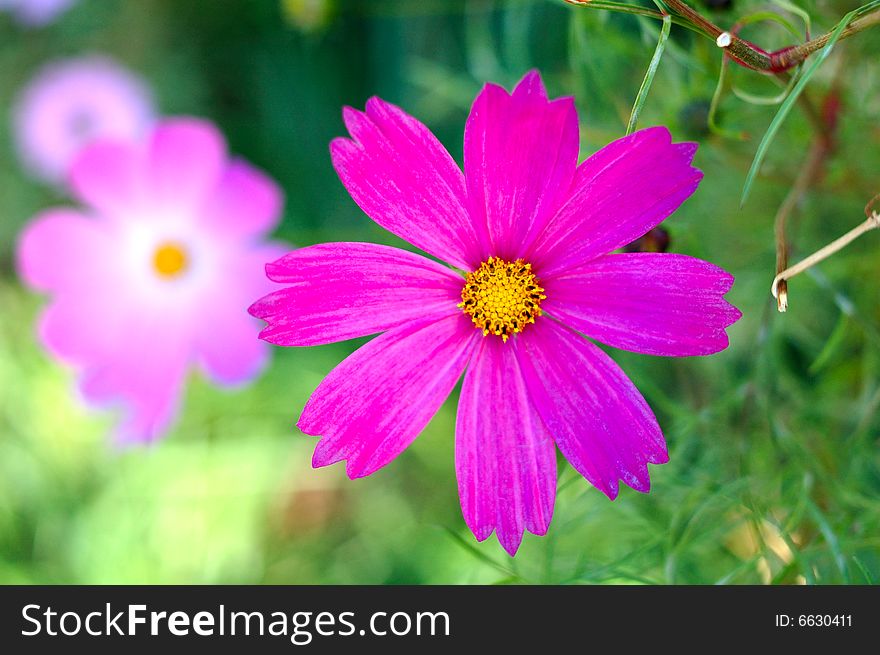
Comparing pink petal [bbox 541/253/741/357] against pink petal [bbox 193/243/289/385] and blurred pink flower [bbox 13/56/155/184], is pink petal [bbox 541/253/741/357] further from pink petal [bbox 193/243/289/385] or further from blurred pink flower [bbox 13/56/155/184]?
blurred pink flower [bbox 13/56/155/184]

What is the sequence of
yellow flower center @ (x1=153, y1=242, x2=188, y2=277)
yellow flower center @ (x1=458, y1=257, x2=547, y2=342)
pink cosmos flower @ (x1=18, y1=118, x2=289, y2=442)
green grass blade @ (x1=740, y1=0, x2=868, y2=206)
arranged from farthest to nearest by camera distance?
yellow flower center @ (x1=153, y1=242, x2=188, y2=277) → pink cosmos flower @ (x1=18, y1=118, x2=289, y2=442) → yellow flower center @ (x1=458, y1=257, x2=547, y2=342) → green grass blade @ (x1=740, y1=0, x2=868, y2=206)

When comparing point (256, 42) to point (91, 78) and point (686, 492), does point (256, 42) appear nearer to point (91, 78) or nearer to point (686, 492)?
point (91, 78)

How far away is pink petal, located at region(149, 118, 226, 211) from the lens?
887 mm

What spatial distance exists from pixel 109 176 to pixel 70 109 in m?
0.36

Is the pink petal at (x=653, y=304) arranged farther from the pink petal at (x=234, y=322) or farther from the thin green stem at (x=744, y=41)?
the pink petal at (x=234, y=322)

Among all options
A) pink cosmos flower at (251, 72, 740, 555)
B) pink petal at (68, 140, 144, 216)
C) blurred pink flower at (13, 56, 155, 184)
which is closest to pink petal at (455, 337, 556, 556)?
pink cosmos flower at (251, 72, 740, 555)

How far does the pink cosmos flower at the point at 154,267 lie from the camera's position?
0.89 metres

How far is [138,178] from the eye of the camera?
0.96 metres

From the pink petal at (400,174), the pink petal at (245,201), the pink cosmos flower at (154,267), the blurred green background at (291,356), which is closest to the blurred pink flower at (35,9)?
the blurred green background at (291,356)

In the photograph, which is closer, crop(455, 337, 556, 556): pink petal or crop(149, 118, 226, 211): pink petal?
crop(455, 337, 556, 556): pink petal

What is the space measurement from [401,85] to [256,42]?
261 mm

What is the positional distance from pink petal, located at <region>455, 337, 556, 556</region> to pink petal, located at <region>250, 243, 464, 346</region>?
6 cm

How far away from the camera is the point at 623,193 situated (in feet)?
1.24

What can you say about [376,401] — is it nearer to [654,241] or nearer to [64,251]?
[654,241]
